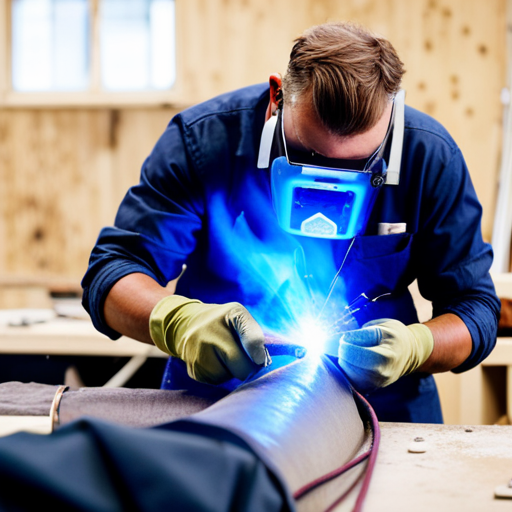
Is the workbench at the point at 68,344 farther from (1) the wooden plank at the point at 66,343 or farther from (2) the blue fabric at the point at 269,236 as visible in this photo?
(2) the blue fabric at the point at 269,236

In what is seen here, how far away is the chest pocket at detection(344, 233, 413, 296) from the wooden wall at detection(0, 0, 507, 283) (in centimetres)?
251

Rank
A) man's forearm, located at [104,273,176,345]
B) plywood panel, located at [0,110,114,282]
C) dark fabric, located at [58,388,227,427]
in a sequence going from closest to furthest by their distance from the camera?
dark fabric, located at [58,388,227,427], man's forearm, located at [104,273,176,345], plywood panel, located at [0,110,114,282]

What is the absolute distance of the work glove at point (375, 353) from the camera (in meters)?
1.11

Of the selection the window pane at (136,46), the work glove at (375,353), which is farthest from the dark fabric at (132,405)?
the window pane at (136,46)

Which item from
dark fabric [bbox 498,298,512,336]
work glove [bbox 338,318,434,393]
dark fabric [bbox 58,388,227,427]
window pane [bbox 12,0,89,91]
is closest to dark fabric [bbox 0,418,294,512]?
dark fabric [bbox 58,388,227,427]

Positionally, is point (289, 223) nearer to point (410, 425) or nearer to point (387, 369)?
point (387, 369)

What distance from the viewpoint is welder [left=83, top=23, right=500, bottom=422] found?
1.16 metres

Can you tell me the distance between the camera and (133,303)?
1.29 metres

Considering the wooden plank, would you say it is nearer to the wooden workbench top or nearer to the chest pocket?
the chest pocket

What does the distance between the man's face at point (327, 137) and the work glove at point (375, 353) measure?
1.16 feet

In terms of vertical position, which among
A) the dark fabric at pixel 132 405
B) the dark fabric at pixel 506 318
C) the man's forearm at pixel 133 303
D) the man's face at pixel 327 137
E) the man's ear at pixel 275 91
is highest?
the man's ear at pixel 275 91

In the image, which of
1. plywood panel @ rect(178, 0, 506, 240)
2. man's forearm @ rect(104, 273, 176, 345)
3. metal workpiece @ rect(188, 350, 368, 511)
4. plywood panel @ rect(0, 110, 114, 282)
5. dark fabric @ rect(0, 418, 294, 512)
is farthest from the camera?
plywood panel @ rect(0, 110, 114, 282)

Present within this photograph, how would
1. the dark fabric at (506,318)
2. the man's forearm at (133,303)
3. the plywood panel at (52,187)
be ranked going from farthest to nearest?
the plywood panel at (52,187) < the dark fabric at (506,318) < the man's forearm at (133,303)

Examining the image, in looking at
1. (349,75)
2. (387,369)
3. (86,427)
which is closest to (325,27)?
(349,75)
